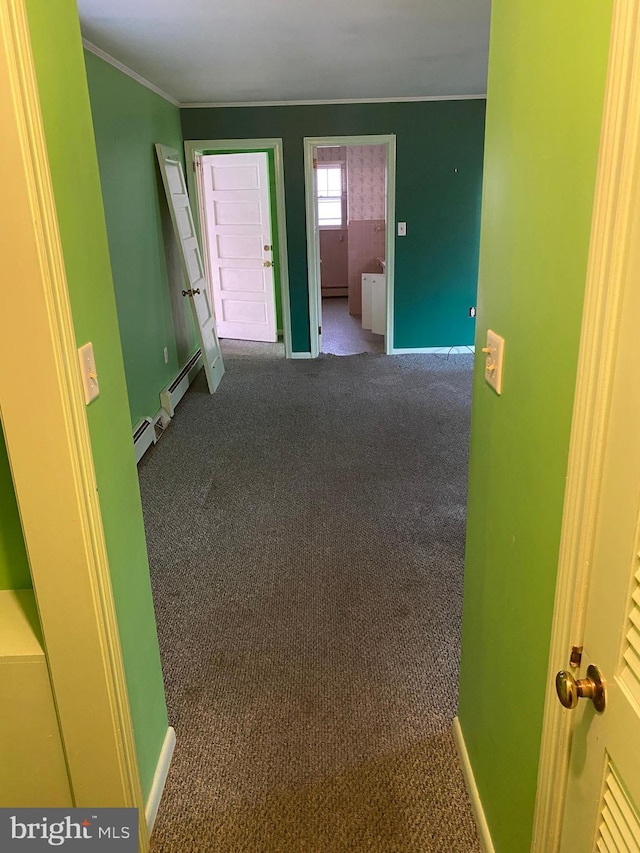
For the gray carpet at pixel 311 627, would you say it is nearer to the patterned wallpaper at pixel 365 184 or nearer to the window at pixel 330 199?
the patterned wallpaper at pixel 365 184

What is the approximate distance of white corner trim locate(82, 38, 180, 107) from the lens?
346 centimetres

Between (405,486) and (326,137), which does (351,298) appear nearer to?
(326,137)

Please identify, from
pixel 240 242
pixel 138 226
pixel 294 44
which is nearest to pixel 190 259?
pixel 138 226

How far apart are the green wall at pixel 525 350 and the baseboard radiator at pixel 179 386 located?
134 inches

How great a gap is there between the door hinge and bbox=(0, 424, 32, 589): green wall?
1113 mm

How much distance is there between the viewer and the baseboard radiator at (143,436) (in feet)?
12.8

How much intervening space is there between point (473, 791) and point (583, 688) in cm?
101

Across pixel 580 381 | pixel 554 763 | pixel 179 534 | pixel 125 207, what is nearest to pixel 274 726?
pixel 554 763

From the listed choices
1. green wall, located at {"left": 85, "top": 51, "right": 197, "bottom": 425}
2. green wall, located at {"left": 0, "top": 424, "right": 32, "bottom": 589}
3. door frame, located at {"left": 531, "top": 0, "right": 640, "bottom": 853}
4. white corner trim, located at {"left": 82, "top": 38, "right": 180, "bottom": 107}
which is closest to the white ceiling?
white corner trim, located at {"left": 82, "top": 38, "right": 180, "bottom": 107}

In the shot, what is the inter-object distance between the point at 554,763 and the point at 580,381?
0.63 meters

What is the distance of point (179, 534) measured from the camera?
120 inches

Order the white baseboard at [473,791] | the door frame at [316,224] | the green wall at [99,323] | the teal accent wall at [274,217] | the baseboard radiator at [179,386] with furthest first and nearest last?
the teal accent wall at [274,217] → the door frame at [316,224] → the baseboard radiator at [179,386] → the white baseboard at [473,791] → the green wall at [99,323]

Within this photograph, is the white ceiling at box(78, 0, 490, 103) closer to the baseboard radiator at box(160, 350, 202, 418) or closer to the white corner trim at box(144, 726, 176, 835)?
the baseboard radiator at box(160, 350, 202, 418)

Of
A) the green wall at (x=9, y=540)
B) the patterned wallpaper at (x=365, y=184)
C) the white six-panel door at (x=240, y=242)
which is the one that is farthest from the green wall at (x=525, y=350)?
the patterned wallpaper at (x=365, y=184)
